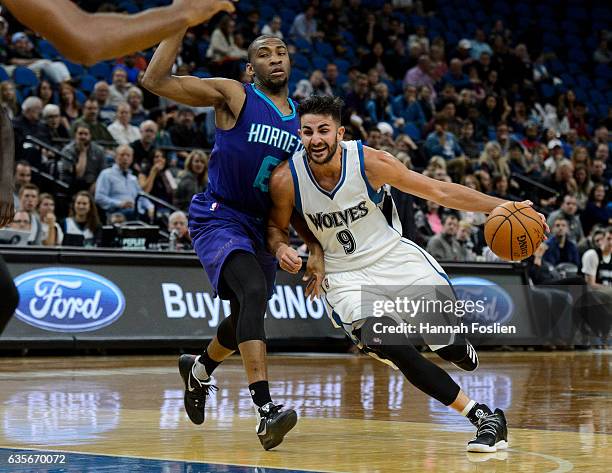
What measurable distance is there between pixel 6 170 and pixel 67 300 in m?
7.50

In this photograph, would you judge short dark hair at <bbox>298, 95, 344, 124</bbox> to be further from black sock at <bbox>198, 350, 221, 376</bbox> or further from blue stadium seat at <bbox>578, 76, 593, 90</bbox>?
blue stadium seat at <bbox>578, 76, 593, 90</bbox>

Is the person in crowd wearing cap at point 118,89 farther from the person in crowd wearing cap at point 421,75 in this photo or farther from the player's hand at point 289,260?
the player's hand at point 289,260

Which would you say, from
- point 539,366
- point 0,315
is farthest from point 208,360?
point 539,366

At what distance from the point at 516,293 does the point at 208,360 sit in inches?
349

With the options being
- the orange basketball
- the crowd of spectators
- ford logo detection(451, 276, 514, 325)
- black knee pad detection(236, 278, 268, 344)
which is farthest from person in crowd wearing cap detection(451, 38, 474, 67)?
black knee pad detection(236, 278, 268, 344)

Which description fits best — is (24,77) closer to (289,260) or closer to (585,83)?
(289,260)

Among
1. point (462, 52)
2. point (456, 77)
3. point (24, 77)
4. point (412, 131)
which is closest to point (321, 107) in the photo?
point (24, 77)

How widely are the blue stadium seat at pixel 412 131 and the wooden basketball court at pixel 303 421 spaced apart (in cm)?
881

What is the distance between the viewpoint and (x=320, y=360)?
1253 cm

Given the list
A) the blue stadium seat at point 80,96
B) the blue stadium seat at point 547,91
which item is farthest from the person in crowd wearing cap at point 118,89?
the blue stadium seat at point 547,91

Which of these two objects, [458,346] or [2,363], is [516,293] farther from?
[458,346]

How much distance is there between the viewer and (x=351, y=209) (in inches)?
243

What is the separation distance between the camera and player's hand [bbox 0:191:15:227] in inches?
182

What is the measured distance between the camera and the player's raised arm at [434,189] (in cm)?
596
